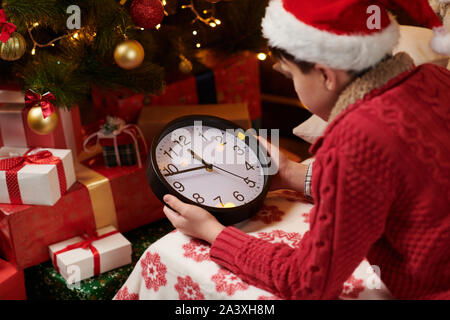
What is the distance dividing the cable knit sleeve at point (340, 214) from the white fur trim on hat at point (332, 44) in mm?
122

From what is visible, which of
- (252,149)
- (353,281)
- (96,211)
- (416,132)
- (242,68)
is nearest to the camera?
(416,132)

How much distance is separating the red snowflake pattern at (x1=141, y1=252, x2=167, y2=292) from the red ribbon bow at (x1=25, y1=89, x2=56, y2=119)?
1.57ft

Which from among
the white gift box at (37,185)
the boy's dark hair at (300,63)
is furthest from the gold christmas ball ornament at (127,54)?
the boy's dark hair at (300,63)

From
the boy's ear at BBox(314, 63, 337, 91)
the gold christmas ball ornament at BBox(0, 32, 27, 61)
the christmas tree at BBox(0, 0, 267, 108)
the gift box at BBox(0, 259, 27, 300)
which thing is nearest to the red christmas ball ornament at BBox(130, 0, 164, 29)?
the christmas tree at BBox(0, 0, 267, 108)

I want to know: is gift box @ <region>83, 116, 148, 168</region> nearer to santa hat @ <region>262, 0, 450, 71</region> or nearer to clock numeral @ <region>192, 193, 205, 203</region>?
clock numeral @ <region>192, 193, 205, 203</region>

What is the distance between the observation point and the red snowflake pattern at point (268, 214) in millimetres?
1043

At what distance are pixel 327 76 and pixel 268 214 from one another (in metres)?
0.36

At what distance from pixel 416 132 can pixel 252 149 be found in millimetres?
447

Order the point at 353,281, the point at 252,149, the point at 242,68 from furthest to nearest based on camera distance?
the point at 242,68 → the point at 252,149 → the point at 353,281

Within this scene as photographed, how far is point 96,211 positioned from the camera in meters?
1.41

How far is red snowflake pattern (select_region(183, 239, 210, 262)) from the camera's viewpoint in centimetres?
94

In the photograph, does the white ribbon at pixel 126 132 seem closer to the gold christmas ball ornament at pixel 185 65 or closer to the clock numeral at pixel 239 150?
the gold christmas ball ornament at pixel 185 65

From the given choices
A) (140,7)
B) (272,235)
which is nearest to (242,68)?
(140,7)
